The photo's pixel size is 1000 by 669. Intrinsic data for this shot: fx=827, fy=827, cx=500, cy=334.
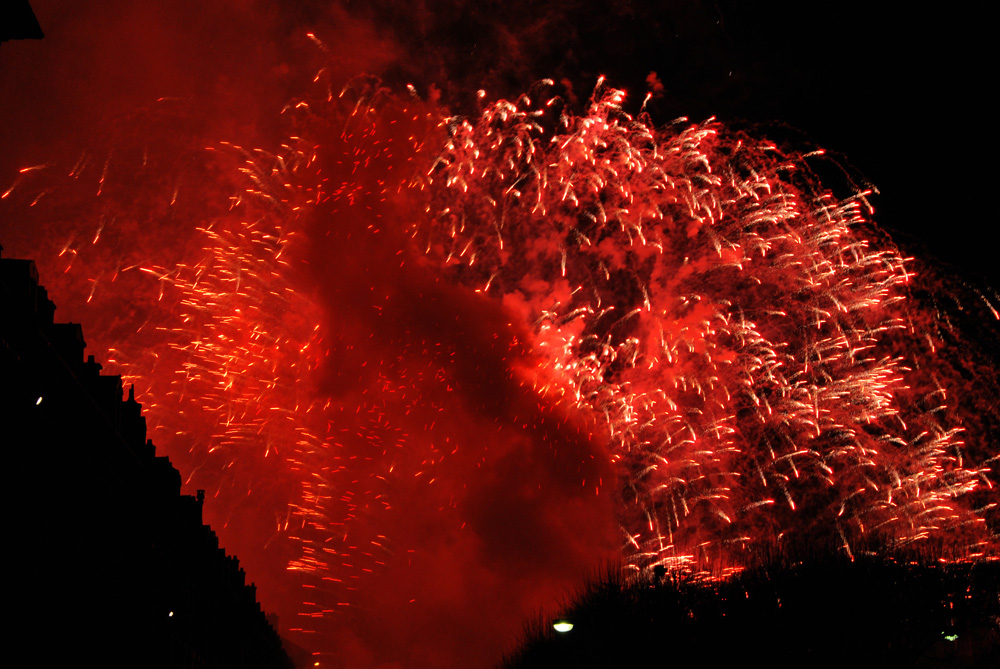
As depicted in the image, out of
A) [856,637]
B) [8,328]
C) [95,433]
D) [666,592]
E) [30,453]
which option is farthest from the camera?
[666,592]

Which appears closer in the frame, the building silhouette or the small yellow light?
the building silhouette

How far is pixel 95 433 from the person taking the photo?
11.2 meters

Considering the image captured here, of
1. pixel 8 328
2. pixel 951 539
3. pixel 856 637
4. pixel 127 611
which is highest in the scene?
pixel 8 328

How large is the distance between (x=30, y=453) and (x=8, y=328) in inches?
67.3

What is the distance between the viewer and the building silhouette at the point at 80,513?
945 centimetres

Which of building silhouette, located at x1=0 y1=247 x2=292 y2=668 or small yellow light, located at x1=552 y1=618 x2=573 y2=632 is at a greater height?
building silhouette, located at x1=0 y1=247 x2=292 y2=668

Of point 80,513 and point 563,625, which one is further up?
point 80,513

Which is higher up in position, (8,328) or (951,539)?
(8,328)

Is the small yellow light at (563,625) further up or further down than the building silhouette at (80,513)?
further down

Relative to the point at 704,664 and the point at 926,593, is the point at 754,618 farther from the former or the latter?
the point at 926,593

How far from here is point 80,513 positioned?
438 inches

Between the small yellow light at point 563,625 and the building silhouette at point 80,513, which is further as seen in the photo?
the small yellow light at point 563,625

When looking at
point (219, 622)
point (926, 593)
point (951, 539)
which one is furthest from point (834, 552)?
point (219, 622)

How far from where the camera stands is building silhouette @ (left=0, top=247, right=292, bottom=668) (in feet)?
31.0
